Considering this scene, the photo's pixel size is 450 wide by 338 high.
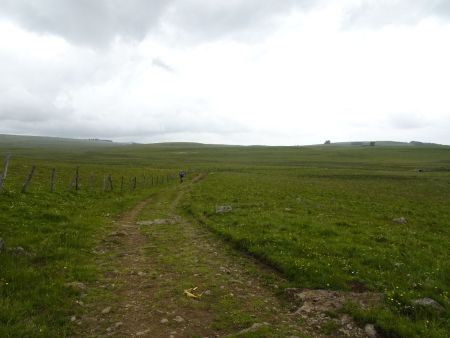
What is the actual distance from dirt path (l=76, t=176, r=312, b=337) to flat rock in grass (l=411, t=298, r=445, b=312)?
153 inches

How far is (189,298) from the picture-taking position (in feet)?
33.1

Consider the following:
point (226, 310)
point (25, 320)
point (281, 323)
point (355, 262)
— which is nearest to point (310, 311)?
point (281, 323)

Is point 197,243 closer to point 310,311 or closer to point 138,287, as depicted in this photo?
point 138,287

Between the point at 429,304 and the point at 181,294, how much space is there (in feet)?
25.4

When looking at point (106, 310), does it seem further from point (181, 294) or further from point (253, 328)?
point (253, 328)

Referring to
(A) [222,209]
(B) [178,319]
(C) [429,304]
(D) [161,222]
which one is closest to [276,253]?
(C) [429,304]

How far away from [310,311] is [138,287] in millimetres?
5593

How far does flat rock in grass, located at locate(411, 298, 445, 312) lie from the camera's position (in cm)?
974

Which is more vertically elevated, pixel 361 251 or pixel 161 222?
pixel 361 251

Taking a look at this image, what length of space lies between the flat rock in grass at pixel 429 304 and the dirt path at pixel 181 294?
3895 mm

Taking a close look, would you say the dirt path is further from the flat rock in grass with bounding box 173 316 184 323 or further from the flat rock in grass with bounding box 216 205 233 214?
the flat rock in grass with bounding box 216 205 233 214

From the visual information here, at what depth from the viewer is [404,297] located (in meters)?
10.3

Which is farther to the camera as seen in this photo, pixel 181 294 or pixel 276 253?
pixel 276 253

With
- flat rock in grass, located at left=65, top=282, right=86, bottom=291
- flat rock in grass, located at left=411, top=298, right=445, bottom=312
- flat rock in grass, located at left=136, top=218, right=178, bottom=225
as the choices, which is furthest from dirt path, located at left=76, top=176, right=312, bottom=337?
flat rock in grass, located at left=411, top=298, right=445, bottom=312
